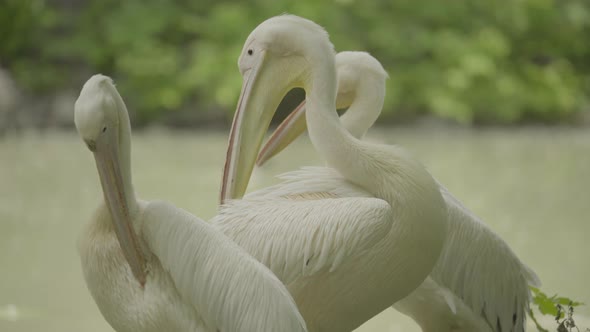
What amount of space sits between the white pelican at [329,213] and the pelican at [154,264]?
0.31 meters

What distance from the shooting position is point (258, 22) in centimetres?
1306

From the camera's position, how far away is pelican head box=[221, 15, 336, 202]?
9.49 feet

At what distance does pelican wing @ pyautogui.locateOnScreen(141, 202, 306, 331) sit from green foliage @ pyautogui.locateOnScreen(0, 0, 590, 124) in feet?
32.0

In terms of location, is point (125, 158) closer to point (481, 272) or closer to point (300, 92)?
point (481, 272)

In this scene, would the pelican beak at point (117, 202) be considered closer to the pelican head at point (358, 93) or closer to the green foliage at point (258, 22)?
the pelican head at point (358, 93)

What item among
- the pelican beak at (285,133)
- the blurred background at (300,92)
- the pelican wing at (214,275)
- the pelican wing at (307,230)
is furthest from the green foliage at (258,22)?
the pelican wing at (214,275)

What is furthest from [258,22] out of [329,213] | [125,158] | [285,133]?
[125,158]

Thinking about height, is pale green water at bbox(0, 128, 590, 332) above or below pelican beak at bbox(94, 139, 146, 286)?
below

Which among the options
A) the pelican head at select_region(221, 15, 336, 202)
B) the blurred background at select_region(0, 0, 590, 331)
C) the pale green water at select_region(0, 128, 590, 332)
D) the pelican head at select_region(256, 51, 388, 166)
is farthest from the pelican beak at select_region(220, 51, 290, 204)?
the blurred background at select_region(0, 0, 590, 331)

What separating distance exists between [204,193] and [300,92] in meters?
5.13

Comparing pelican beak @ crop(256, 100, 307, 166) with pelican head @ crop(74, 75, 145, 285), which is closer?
pelican head @ crop(74, 75, 145, 285)

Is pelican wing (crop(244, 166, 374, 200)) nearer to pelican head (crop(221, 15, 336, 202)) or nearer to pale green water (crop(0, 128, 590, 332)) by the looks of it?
pelican head (crop(221, 15, 336, 202))

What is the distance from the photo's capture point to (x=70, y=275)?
17.0 ft

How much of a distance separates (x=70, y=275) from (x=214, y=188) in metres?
2.82
